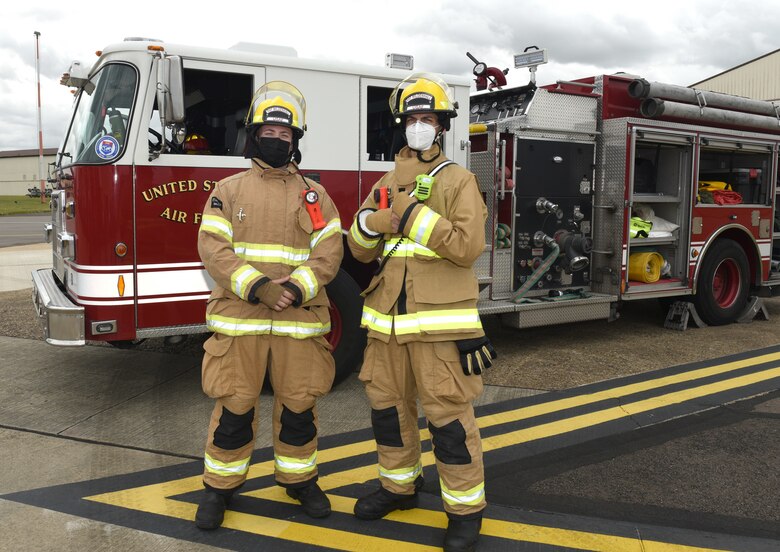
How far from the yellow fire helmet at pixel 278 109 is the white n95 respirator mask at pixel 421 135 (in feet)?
1.85

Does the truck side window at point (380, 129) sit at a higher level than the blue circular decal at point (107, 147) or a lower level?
higher

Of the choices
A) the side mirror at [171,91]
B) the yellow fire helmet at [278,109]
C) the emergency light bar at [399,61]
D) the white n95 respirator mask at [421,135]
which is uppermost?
the emergency light bar at [399,61]

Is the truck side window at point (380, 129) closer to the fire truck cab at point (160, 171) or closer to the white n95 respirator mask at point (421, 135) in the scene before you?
the fire truck cab at point (160, 171)

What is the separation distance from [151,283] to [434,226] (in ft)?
8.22

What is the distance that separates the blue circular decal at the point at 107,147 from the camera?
4.46m

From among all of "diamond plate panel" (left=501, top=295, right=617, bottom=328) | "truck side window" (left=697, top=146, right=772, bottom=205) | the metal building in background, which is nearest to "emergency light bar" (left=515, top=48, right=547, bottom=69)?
"diamond plate panel" (left=501, top=295, right=617, bottom=328)

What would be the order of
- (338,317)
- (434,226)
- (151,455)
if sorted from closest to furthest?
(434,226)
(151,455)
(338,317)

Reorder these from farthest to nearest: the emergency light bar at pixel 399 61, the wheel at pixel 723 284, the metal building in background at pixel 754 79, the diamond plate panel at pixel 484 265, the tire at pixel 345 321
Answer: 1. the metal building in background at pixel 754 79
2. the wheel at pixel 723 284
3. the diamond plate panel at pixel 484 265
4. the emergency light bar at pixel 399 61
5. the tire at pixel 345 321

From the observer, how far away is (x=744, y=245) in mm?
8102

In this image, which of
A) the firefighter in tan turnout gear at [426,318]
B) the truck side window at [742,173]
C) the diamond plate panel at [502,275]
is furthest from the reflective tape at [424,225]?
the truck side window at [742,173]

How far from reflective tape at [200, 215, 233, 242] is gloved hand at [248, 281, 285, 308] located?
0.29 metres

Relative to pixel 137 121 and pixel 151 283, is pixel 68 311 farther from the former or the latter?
pixel 137 121

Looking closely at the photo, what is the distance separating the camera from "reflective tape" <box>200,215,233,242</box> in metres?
3.13

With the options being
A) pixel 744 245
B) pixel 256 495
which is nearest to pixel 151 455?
pixel 256 495
